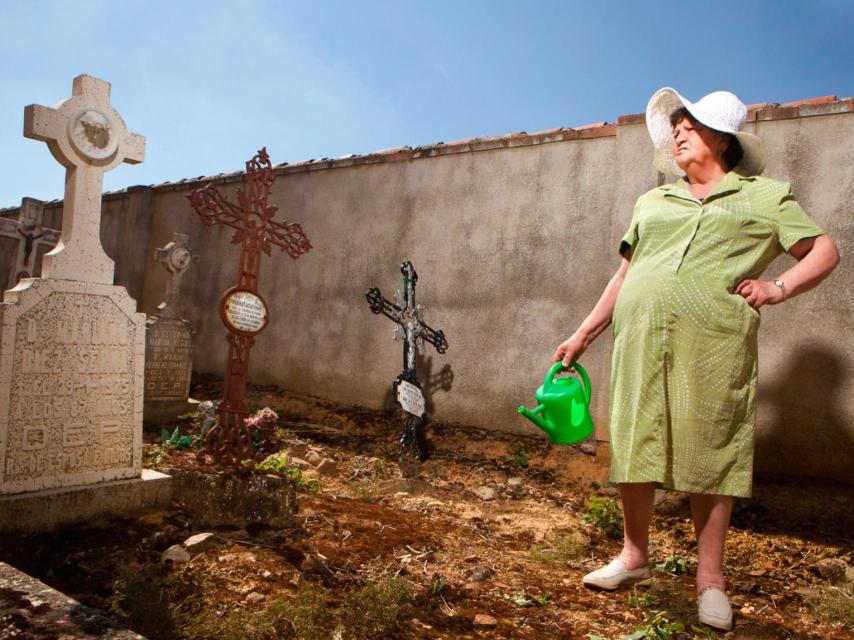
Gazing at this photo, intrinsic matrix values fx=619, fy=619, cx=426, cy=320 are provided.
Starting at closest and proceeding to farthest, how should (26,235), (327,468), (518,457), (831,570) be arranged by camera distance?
(831,570) → (327,468) → (518,457) → (26,235)

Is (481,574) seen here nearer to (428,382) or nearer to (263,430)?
(263,430)

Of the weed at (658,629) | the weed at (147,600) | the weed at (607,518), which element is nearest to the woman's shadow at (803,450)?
the weed at (607,518)

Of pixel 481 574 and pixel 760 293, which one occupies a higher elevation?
pixel 760 293

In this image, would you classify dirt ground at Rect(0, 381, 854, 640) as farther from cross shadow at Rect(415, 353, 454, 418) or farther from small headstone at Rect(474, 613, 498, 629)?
cross shadow at Rect(415, 353, 454, 418)

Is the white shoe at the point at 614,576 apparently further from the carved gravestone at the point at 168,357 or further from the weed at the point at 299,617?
the carved gravestone at the point at 168,357

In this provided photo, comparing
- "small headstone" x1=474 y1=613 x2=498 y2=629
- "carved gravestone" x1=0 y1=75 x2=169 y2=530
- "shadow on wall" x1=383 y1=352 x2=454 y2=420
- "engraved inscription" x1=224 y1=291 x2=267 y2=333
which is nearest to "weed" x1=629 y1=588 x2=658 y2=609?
"small headstone" x1=474 y1=613 x2=498 y2=629

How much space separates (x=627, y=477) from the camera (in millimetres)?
2371

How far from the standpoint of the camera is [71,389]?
302 centimetres

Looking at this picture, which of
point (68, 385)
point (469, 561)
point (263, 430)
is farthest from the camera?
point (263, 430)

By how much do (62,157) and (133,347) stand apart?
3.37 feet

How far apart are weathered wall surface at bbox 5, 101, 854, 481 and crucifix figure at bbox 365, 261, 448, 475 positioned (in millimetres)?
312

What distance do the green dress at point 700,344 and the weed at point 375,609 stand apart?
956mm

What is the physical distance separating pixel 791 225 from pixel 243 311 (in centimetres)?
313

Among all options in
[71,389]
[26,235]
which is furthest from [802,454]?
[26,235]
